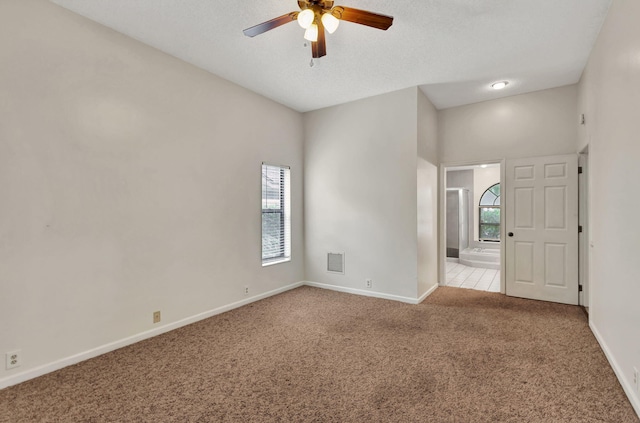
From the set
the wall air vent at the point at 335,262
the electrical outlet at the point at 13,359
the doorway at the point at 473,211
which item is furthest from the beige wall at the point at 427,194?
the electrical outlet at the point at 13,359

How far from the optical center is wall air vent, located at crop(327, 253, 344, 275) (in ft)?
15.8

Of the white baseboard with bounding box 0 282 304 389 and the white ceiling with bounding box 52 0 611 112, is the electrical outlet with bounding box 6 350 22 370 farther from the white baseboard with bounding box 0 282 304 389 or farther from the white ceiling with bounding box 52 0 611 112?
the white ceiling with bounding box 52 0 611 112

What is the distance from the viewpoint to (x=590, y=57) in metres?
3.25

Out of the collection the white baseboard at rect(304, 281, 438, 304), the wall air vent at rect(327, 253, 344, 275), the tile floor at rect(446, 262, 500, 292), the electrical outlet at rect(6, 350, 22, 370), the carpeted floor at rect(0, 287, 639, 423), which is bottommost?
the tile floor at rect(446, 262, 500, 292)

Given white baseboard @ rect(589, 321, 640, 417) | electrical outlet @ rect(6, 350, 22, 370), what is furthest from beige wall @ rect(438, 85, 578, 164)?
electrical outlet @ rect(6, 350, 22, 370)

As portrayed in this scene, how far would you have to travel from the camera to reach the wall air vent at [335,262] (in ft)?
15.8

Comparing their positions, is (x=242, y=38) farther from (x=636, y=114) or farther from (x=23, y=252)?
(x=636, y=114)

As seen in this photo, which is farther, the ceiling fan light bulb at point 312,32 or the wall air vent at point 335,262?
the wall air vent at point 335,262

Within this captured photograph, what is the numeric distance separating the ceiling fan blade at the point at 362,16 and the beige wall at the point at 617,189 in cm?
161

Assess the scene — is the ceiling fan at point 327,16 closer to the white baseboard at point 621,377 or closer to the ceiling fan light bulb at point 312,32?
the ceiling fan light bulb at point 312,32

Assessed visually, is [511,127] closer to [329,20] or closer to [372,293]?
[372,293]

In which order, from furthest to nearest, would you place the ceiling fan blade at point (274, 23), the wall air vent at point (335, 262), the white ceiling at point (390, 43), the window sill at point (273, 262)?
the wall air vent at point (335, 262), the window sill at point (273, 262), the white ceiling at point (390, 43), the ceiling fan blade at point (274, 23)

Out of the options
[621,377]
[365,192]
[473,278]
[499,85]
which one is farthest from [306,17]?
[473,278]

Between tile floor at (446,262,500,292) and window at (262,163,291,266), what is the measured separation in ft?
9.79
